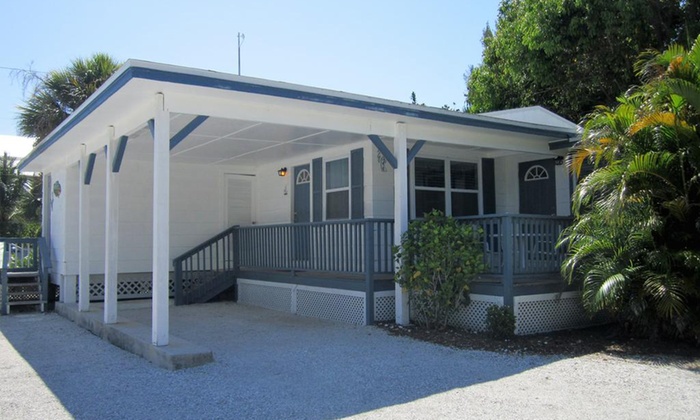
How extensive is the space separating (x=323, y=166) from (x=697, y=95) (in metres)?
6.82

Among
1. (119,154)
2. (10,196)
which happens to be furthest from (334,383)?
(10,196)

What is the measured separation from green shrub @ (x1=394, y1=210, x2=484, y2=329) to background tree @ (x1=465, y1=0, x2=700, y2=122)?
7.14m

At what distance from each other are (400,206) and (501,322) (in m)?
2.30

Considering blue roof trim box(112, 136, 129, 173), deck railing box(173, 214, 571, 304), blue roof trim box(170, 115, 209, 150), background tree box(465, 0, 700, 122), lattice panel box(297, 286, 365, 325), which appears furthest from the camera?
background tree box(465, 0, 700, 122)

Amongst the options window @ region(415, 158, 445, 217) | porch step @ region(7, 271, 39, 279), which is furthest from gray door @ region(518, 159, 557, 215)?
porch step @ region(7, 271, 39, 279)

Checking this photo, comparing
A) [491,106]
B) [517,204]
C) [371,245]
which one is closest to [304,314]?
[371,245]

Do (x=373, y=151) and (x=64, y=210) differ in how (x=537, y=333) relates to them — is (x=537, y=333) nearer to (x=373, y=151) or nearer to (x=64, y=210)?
(x=373, y=151)

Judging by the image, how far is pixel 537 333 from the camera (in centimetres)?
873

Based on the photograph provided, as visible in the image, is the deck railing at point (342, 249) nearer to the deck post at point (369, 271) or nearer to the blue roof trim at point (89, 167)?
the deck post at point (369, 271)

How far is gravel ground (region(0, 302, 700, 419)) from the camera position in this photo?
5223mm

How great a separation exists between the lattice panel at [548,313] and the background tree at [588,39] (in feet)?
20.9

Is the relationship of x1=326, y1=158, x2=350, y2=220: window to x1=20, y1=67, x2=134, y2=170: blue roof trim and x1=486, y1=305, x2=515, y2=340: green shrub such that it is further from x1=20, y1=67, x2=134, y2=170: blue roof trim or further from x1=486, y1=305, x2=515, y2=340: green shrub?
x1=20, y1=67, x2=134, y2=170: blue roof trim

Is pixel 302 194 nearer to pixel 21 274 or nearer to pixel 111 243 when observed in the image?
pixel 111 243

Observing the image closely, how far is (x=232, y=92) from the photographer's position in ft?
24.4
